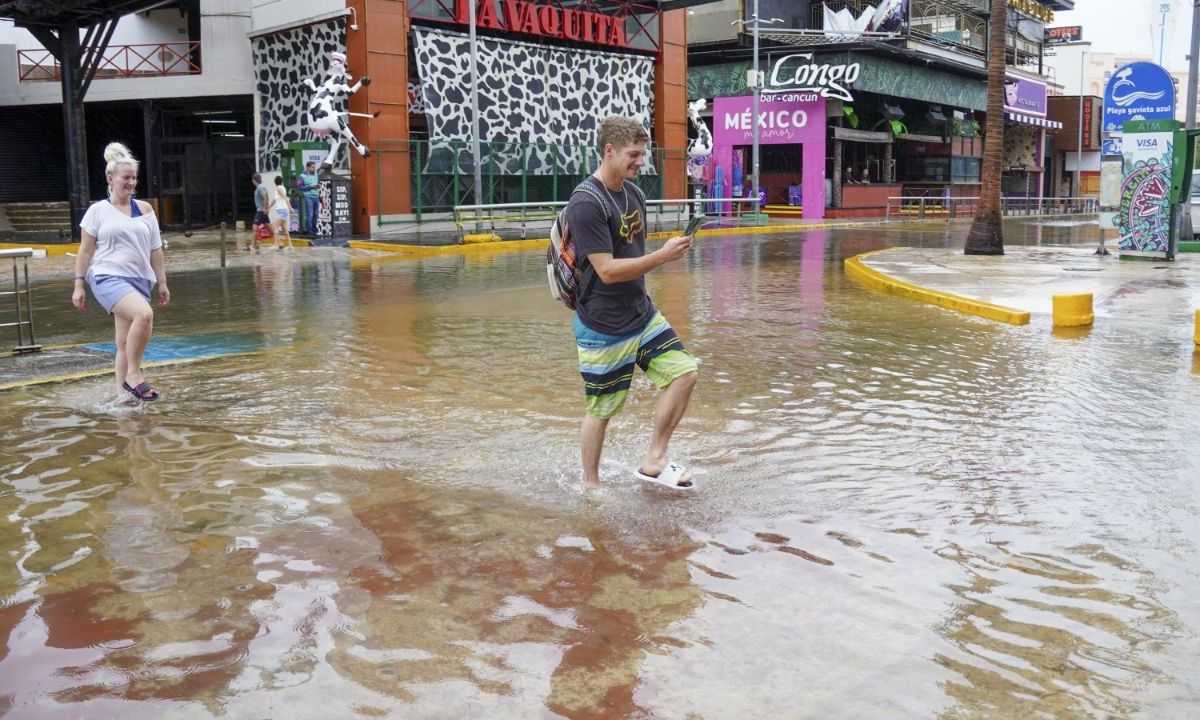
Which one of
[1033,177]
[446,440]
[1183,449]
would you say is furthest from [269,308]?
[1033,177]

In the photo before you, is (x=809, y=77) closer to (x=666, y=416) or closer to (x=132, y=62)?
(x=132, y=62)

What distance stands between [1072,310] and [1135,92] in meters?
12.2

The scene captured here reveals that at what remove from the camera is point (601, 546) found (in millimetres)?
4828

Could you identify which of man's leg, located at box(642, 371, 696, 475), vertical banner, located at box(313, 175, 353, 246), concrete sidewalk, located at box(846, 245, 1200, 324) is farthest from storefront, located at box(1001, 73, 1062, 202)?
man's leg, located at box(642, 371, 696, 475)

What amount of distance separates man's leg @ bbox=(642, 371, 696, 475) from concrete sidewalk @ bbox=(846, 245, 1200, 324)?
7.42 metres

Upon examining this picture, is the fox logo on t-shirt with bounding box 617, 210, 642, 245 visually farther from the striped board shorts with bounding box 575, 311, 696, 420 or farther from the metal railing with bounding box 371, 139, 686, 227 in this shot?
the metal railing with bounding box 371, 139, 686, 227

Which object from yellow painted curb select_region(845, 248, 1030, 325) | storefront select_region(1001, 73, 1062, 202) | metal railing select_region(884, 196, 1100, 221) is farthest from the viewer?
storefront select_region(1001, 73, 1062, 202)

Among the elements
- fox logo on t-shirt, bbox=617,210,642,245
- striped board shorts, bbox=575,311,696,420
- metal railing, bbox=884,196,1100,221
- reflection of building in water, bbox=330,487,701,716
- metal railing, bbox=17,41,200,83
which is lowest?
reflection of building in water, bbox=330,487,701,716

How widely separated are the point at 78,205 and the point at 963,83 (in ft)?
128

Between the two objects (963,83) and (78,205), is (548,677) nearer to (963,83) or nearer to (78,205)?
(78,205)

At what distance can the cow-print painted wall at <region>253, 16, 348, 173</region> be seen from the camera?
→ 94.2ft

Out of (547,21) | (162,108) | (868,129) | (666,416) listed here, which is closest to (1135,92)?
(547,21)

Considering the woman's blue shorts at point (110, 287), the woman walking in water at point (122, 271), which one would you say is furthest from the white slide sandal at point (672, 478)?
the woman's blue shorts at point (110, 287)

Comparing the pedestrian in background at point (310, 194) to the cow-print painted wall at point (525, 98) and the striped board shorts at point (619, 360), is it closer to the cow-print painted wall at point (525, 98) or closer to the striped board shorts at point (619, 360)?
the cow-print painted wall at point (525, 98)
